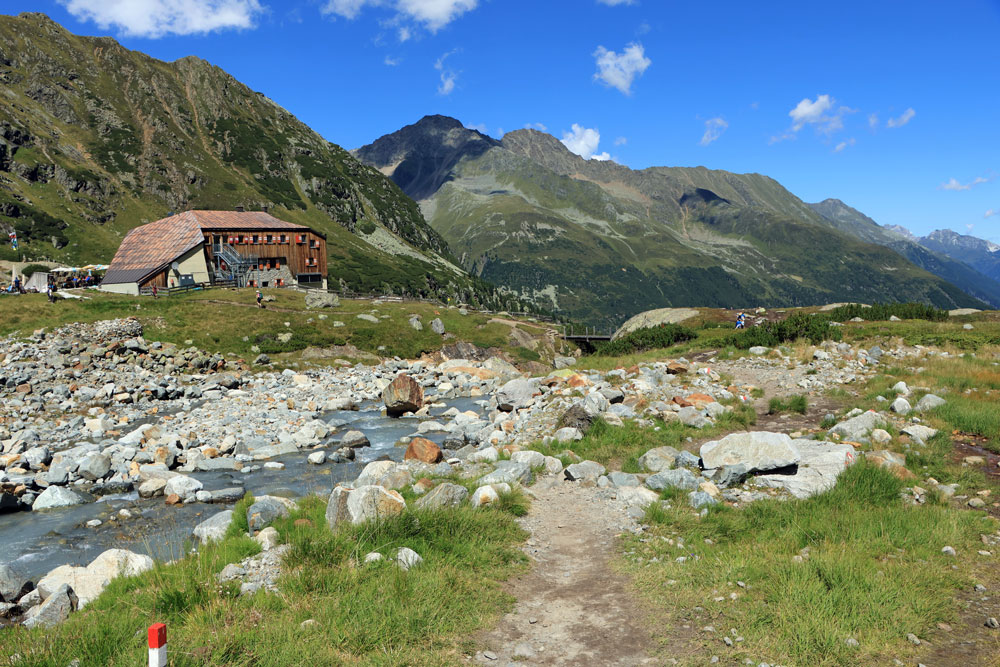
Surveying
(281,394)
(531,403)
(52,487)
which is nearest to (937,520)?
(531,403)

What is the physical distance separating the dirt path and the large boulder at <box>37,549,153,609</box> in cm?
668

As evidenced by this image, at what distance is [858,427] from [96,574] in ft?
60.6

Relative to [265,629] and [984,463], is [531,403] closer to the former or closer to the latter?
[984,463]

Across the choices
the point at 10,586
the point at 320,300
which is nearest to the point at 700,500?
the point at 10,586

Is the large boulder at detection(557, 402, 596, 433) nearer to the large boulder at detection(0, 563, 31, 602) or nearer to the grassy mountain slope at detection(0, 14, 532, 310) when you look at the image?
the large boulder at detection(0, 563, 31, 602)

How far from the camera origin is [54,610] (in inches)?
339

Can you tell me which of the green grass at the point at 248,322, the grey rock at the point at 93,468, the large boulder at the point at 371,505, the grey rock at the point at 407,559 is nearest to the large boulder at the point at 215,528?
the large boulder at the point at 371,505

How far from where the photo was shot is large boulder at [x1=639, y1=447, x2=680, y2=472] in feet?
46.3

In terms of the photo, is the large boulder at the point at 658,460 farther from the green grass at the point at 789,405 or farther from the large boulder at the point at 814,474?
the green grass at the point at 789,405

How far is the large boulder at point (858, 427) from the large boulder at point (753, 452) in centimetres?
349

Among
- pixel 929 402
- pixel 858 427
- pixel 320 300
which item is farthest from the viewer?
pixel 320 300

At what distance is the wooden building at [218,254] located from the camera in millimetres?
69250

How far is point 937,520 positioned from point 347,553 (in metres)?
10.7

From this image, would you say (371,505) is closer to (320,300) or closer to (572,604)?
(572,604)
